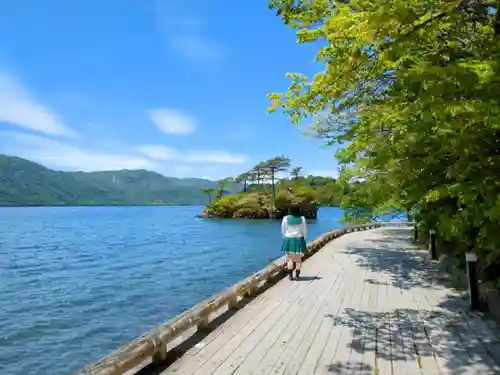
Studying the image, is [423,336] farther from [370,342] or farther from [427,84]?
[427,84]

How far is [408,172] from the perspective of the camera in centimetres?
758

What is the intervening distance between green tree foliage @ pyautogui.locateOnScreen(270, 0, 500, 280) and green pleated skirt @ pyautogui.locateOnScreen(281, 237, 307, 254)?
3.99 meters

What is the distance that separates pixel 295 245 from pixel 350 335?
17.5ft

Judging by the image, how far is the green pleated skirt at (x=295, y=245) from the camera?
12.3 meters

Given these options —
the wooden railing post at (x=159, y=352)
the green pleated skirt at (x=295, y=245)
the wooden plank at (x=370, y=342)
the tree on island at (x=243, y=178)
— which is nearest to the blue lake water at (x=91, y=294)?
the green pleated skirt at (x=295, y=245)

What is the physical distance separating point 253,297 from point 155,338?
476 cm

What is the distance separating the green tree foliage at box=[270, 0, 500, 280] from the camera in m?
4.26

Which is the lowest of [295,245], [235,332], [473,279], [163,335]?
[235,332]

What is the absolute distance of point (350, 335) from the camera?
23.2 feet

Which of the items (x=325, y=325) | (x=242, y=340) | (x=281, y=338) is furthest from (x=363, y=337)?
(x=242, y=340)

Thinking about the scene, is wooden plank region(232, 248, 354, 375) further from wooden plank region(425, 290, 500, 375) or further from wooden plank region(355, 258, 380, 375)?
wooden plank region(425, 290, 500, 375)

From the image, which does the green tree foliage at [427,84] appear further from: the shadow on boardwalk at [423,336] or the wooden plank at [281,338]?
the wooden plank at [281,338]

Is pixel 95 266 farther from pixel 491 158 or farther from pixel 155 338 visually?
pixel 491 158

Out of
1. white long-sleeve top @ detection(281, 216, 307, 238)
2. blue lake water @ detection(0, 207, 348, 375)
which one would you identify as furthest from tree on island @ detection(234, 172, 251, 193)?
white long-sleeve top @ detection(281, 216, 307, 238)
